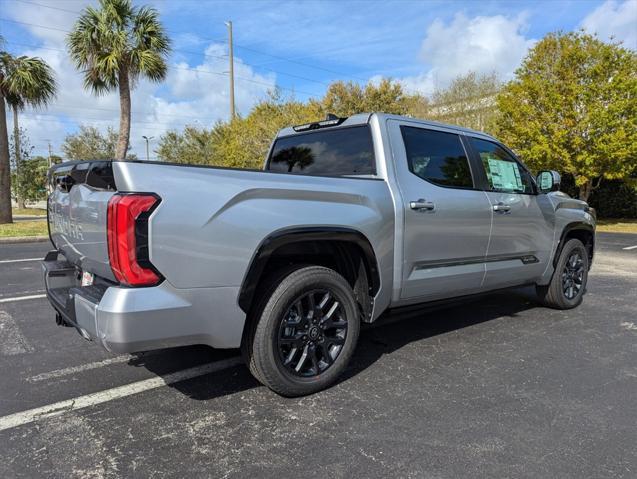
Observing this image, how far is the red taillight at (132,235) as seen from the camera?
2.36 meters

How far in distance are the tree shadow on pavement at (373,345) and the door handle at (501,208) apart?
89 cm

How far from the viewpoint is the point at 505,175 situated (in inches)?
182

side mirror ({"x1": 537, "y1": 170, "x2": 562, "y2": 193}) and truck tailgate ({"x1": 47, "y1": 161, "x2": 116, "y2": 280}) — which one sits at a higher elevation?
side mirror ({"x1": 537, "y1": 170, "x2": 562, "y2": 193})

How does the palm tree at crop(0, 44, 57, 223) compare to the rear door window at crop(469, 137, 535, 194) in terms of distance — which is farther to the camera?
A: the palm tree at crop(0, 44, 57, 223)

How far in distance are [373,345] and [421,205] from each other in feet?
4.36

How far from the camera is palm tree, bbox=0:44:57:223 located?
590 inches

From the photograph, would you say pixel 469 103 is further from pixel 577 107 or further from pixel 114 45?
pixel 114 45

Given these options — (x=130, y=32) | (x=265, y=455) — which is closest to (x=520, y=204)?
(x=265, y=455)

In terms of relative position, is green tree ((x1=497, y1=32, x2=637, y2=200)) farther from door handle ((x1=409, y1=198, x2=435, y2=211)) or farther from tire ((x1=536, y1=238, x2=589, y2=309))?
door handle ((x1=409, y1=198, x2=435, y2=211))

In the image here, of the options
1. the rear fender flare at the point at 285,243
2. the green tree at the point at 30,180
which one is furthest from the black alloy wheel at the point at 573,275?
the green tree at the point at 30,180

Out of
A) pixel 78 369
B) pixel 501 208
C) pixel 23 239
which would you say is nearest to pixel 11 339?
pixel 78 369

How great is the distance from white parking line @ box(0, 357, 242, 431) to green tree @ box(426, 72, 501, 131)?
2220 centimetres

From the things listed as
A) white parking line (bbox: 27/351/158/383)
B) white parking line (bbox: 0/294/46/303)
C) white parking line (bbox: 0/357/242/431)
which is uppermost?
white parking line (bbox: 0/357/242/431)

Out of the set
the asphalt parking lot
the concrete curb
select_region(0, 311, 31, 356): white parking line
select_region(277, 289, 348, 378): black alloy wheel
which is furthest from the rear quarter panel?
the concrete curb
